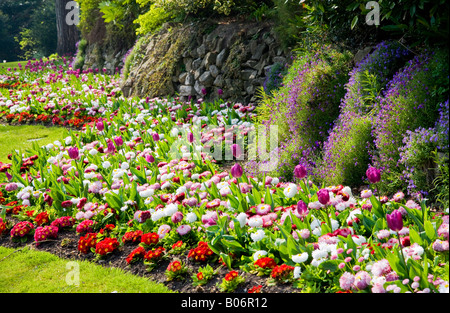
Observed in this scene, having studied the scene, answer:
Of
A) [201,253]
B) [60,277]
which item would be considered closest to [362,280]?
[201,253]

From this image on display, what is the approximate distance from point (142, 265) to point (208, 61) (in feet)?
17.1

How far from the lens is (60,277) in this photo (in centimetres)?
334

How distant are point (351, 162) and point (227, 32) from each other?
15.0ft

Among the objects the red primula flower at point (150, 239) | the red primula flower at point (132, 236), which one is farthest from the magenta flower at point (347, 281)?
the red primula flower at point (132, 236)

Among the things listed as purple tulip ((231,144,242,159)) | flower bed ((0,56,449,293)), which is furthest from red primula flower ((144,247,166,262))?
purple tulip ((231,144,242,159))

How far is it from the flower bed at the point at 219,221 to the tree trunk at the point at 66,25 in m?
10.9

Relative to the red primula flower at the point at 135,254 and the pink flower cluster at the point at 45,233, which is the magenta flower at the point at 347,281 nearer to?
the red primula flower at the point at 135,254

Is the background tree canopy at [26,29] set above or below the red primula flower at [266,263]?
above

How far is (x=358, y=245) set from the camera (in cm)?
276

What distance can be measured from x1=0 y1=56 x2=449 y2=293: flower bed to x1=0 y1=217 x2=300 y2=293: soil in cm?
2

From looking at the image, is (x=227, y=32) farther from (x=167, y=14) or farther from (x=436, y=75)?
(x=436, y=75)

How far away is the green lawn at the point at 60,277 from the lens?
3080 mm

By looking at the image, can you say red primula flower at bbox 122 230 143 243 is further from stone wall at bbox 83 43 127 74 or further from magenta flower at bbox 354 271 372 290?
stone wall at bbox 83 43 127 74
